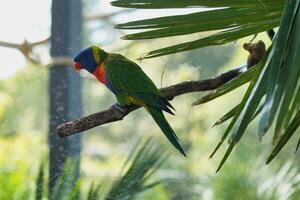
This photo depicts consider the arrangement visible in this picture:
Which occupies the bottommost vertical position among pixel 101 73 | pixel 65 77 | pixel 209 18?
pixel 65 77

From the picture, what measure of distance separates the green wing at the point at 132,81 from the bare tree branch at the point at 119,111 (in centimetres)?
2

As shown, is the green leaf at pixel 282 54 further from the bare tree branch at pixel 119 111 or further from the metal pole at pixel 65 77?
the metal pole at pixel 65 77

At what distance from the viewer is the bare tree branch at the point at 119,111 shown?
2.26 feet

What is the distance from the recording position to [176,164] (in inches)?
70.8

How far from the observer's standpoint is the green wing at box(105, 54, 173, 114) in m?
0.79

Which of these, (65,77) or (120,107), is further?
(65,77)

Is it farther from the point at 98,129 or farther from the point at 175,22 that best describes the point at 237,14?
the point at 98,129

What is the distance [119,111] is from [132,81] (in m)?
0.11

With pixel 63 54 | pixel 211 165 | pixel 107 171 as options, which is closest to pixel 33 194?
pixel 107 171

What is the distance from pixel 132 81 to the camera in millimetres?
847

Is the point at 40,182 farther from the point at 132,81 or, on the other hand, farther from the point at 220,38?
the point at 220,38

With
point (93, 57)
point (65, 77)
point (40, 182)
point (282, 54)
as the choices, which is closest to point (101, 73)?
point (93, 57)

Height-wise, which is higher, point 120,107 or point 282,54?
point 282,54

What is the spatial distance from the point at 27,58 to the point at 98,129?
0.27 metres
